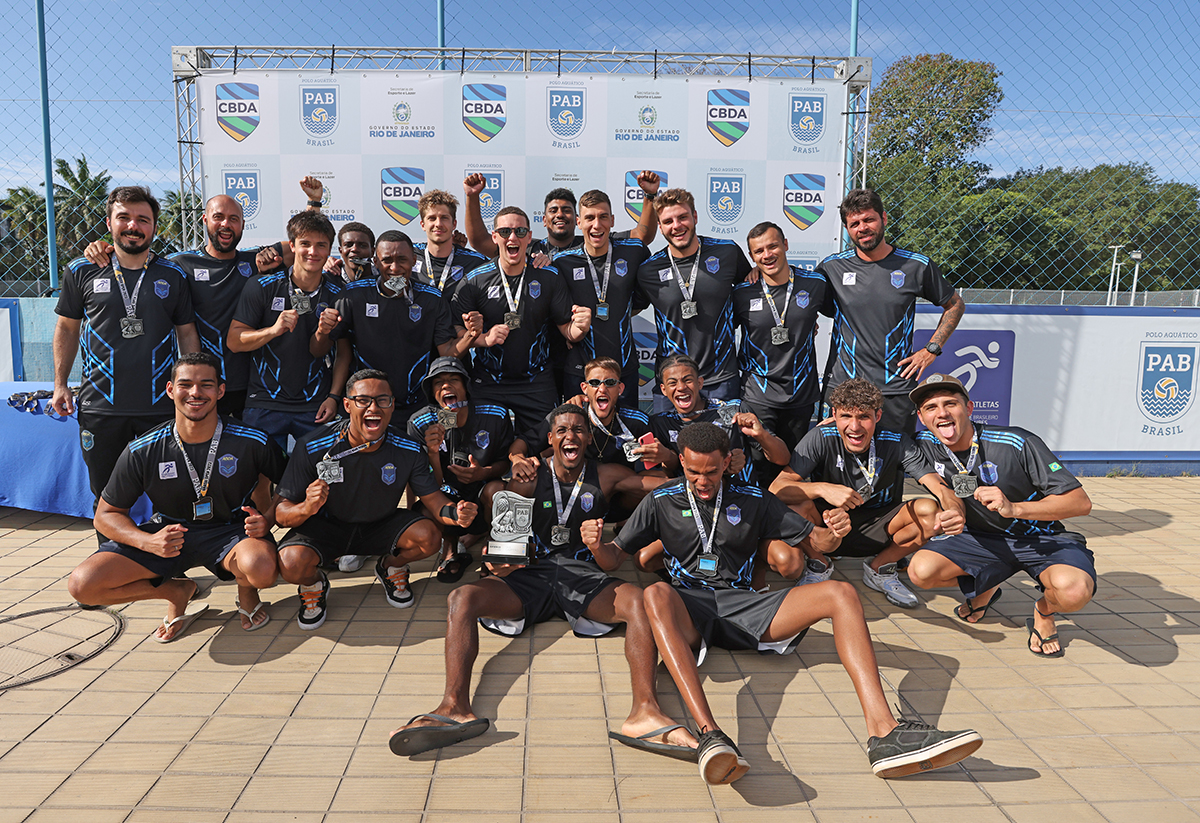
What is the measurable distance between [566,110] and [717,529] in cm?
499

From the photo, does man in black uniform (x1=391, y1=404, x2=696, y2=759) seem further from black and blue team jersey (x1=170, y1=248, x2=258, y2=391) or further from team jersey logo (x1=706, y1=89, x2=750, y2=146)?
team jersey logo (x1=706, y1=89, x2=750, y2=146)

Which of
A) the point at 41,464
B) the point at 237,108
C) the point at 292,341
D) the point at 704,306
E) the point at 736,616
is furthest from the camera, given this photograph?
the point at 237,108

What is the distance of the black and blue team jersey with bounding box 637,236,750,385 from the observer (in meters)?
4.93

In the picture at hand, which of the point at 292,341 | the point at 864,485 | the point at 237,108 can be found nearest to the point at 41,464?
the point at 292,341

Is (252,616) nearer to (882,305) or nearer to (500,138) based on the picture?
(882,305)

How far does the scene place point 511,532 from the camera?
3.69 m

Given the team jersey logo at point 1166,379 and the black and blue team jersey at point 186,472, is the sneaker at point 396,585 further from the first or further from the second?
the team jersey logo at point 1166,379

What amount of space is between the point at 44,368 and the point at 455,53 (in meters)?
5.72

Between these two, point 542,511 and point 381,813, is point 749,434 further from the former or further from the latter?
point 381,813

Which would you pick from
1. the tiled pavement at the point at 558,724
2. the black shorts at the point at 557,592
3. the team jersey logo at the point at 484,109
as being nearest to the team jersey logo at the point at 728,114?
the team jersey logo at the point at 484,109

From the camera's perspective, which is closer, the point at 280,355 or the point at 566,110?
the point at 280,355

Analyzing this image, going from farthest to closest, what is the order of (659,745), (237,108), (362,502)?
(237,108)
(362,502)
(659,745)

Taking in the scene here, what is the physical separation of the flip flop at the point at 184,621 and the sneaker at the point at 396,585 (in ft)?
3.26

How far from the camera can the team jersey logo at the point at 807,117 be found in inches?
277
